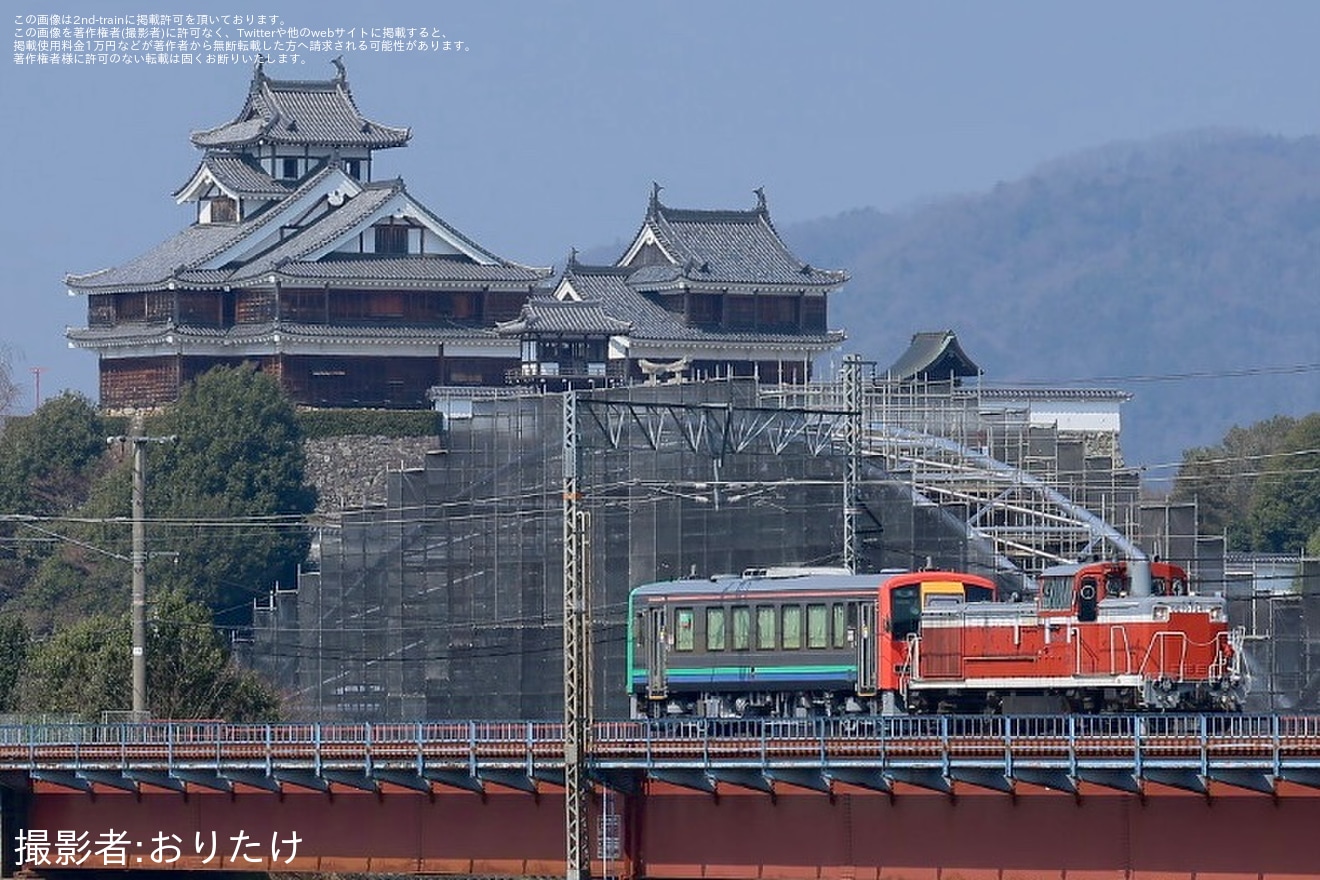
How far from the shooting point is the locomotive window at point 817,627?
57.2 metres

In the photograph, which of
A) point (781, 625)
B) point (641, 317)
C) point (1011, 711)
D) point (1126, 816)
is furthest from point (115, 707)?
point (641, 317)

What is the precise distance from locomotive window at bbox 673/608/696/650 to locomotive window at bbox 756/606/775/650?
195cm

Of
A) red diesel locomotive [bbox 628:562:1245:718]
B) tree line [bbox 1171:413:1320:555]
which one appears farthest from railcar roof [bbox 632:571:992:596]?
tree line [bbox 1171:413:1320:555]

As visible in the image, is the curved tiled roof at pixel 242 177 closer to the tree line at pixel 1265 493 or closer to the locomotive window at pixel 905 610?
the tree line at pixel 1265 493

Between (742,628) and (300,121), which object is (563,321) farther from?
(742,628)

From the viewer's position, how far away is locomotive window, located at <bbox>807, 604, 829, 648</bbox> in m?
57.2

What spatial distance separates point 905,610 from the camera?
185ft

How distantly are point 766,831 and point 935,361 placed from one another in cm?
7734

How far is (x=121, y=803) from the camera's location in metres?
57.8

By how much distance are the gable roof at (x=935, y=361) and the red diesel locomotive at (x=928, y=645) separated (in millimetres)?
62902

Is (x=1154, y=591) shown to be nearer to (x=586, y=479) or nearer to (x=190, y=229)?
(x=586, y=479)

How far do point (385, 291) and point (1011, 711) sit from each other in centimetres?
7204

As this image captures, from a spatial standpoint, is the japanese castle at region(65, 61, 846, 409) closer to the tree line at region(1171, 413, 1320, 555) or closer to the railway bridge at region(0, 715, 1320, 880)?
the tree line at region(1171, 413, 1320, 555)

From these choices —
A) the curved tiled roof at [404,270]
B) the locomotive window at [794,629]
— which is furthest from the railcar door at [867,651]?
the curved tiled roof at [404,270]
